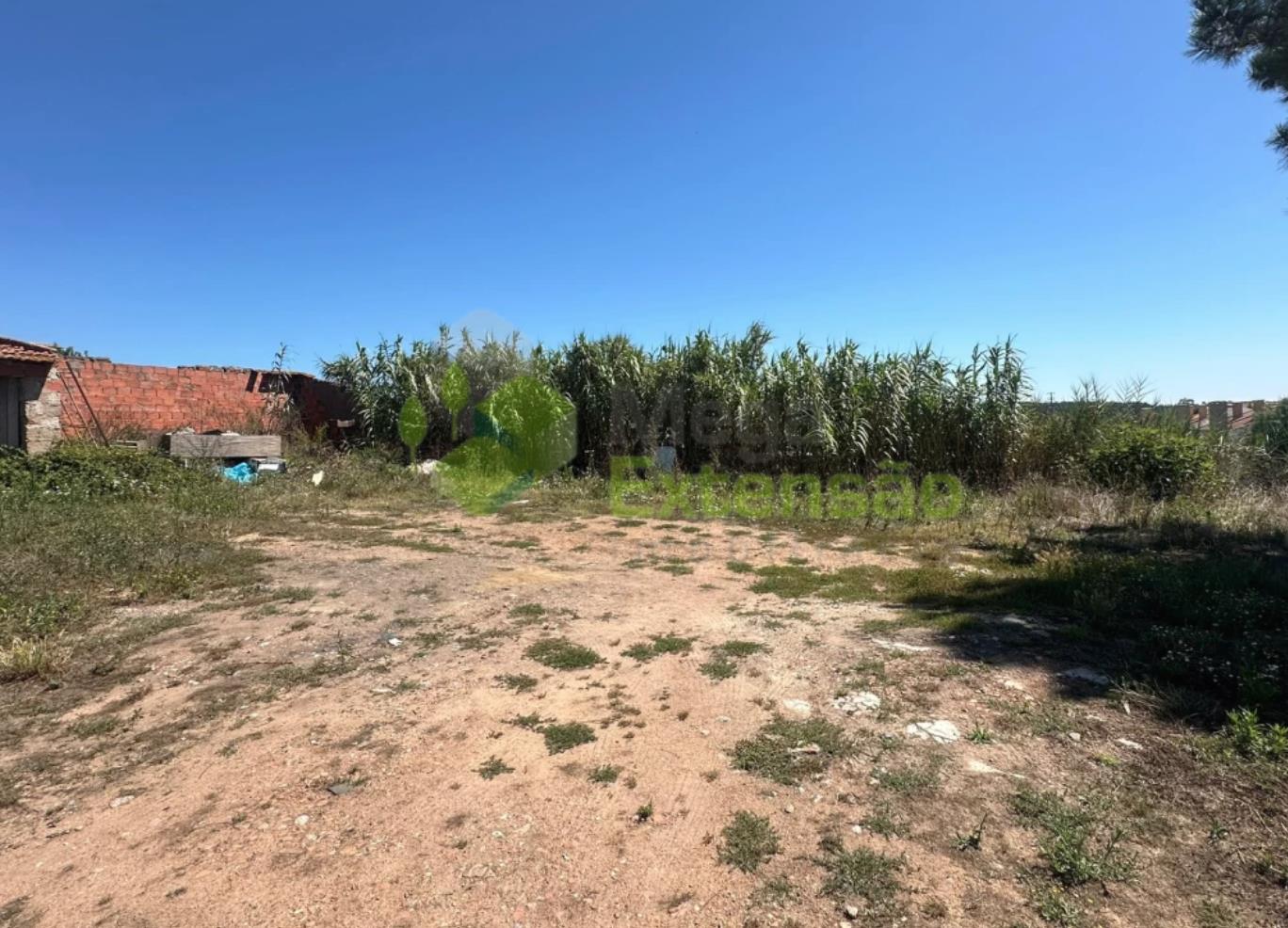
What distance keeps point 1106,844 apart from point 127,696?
4190mm

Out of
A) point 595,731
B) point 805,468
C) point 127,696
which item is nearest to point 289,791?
point 595,731

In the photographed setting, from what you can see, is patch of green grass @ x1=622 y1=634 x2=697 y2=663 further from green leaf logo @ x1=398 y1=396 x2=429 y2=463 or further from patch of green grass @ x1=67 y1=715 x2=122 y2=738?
green leaf logo @ x1=398 y1=396 x2=429 y2=463

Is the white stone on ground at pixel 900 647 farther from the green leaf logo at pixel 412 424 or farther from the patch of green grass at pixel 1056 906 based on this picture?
the green leaf logo at pixel 412 424

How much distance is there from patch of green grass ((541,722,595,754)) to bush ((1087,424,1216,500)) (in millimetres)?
8396

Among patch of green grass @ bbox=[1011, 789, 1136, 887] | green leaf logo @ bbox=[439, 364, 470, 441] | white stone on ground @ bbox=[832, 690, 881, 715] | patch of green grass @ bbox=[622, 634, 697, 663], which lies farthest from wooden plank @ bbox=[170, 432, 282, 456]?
patch of green grass @ bbox=[1011, 789, 1136, 887]

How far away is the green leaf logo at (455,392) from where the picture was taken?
12.7 metres

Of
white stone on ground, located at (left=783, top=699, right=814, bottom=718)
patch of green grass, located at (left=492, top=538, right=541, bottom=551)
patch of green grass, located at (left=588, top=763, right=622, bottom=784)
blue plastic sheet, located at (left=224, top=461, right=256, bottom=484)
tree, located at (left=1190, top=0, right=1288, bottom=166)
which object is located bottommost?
patch of green grass, located at (left=588, top=763, right=622, bottom=784)

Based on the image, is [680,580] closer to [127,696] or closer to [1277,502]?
[127,696]

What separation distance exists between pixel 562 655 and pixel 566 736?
3.05 ft

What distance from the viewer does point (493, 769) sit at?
260 cm

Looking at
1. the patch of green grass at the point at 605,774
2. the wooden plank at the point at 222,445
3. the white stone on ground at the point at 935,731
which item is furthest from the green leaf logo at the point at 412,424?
the white stone on ground at the point at 935,731

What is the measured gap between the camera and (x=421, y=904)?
1.92 m

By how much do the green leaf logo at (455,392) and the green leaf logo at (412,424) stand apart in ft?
1.64

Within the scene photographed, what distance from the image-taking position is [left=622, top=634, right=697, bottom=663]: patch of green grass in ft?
12.4
